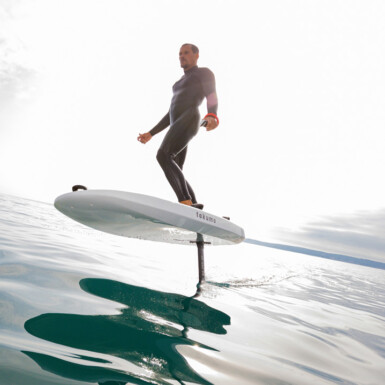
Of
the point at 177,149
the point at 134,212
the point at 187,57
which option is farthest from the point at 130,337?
the point at 187,57

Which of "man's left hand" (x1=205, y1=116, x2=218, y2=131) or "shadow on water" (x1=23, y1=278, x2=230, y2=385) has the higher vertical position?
"man's left hand" (x1=205, y1=116, x2=218, y2=131)

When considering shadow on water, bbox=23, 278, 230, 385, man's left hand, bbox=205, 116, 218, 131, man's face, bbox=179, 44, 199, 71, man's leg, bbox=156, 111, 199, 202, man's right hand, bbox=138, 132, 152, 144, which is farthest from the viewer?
man's right hand, bbox=138, 132, 152, 144

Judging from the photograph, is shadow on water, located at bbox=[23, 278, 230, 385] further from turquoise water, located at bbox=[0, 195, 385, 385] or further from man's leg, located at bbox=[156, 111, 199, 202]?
man's leg, located at bbox=[156, 111, 199, 202]

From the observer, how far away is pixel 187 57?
376 cm

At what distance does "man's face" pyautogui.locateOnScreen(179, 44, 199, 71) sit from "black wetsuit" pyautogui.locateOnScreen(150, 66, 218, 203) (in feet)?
0.29

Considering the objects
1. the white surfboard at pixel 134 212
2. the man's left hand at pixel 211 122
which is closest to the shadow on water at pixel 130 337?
the white surfboard at pixel 134 212

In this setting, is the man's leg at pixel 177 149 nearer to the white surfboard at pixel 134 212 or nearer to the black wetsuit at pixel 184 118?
the black wetsuit at pixel 184 118

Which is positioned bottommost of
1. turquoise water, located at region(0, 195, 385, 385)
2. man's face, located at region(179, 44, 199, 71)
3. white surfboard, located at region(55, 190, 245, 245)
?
turquoise water, located at region(0, 195, 385, 385)

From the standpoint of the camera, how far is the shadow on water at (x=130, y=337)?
1.10 m

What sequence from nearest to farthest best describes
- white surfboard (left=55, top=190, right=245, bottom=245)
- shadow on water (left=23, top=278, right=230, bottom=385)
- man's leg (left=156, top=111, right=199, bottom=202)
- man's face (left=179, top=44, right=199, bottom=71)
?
shadow on water (left=23, top=278, right=230, bottom=385) → white surfboard (left=55, top=190, right=245, bottom=245) → man's leg (left=156, top=111, right=199, bottom=202) → man's face (left=179, top=44, right=199, bottom=71)

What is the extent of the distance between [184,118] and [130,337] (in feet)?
8.84

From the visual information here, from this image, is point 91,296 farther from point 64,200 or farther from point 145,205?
point 64,200

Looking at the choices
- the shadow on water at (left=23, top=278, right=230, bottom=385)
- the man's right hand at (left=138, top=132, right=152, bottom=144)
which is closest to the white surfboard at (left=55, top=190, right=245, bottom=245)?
the shadow on water at (left=23, top=278, right=230, bottom=385)

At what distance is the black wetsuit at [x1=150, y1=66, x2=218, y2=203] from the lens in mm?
3410
